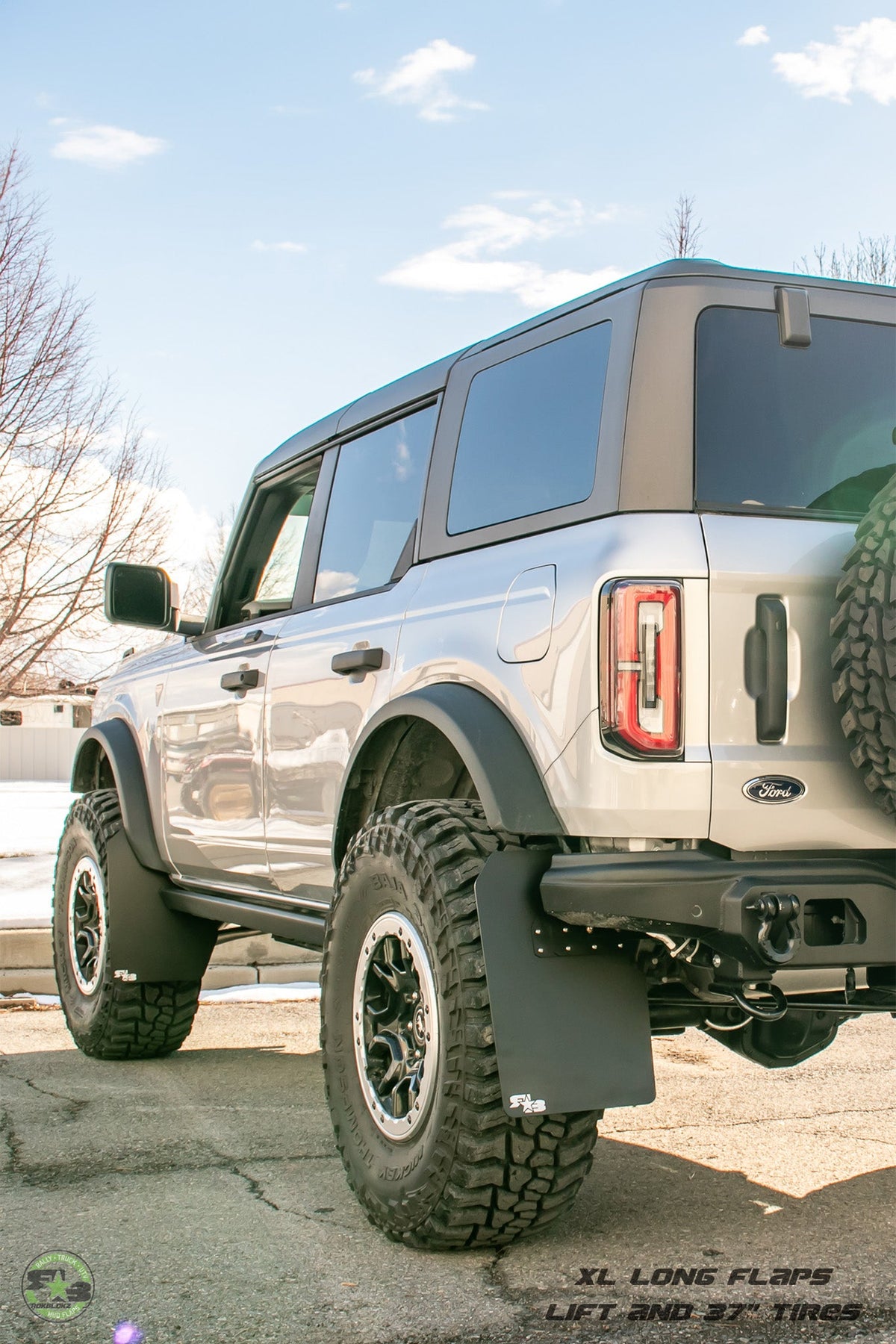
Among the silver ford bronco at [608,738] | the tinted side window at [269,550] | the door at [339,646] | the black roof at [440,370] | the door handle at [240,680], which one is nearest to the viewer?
the silver ford bronco at [608,738]

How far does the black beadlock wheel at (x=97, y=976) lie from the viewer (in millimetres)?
5484

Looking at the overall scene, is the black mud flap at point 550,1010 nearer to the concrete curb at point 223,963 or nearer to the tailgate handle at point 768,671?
the tailgate handle at point 768,671

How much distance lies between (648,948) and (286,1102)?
7.21 ft

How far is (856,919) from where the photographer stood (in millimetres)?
2814

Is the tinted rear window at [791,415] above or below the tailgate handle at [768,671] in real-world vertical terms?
above

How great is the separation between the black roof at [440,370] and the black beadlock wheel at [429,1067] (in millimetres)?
1232

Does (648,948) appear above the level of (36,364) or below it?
below

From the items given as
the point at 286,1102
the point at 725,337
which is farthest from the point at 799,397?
the point at 286,1102

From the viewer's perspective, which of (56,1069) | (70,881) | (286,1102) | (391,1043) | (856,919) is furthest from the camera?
(70,881)

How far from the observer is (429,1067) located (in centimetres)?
315

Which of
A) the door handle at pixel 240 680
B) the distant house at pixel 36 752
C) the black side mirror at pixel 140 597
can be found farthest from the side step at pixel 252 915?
the distant house at pixel 36 752

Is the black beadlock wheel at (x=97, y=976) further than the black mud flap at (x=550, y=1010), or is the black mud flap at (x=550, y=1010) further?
the black beadlock wheel at (x=97, y=976)

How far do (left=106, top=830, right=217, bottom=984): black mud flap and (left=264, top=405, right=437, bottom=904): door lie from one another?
1107 mm

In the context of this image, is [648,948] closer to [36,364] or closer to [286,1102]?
[286,1102]
